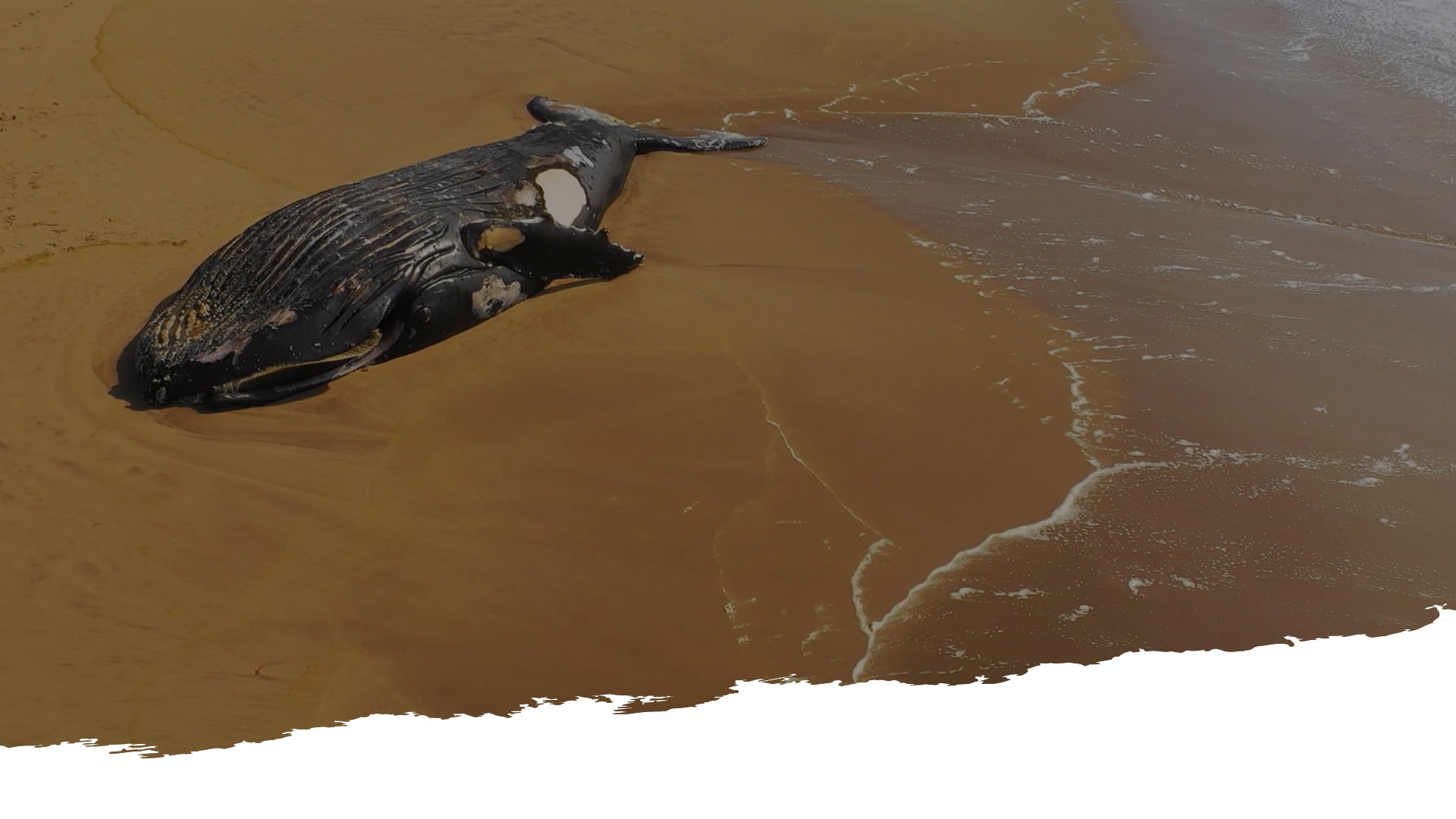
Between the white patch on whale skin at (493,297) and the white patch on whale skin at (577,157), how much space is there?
51.2 inches

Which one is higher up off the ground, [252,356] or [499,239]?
[499,239]

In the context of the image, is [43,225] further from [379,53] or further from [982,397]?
[982,397]

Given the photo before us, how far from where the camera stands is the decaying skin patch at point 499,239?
5484mm

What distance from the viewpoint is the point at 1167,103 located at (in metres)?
9.16

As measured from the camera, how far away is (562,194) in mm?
6332

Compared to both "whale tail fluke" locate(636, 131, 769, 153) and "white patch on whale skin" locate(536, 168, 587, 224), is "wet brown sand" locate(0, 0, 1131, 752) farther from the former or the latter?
"white patch on whale skin" locate(536, 168, 587, 224)

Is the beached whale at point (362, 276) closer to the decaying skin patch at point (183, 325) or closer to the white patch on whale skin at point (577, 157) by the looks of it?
the decaying skin patch at point (183, 325)

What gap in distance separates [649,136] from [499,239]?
2.41 metres

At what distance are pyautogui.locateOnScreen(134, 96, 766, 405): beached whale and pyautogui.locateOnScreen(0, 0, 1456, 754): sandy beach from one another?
14 cm

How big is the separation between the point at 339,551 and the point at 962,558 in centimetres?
216

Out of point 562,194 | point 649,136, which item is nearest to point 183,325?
point 562,194

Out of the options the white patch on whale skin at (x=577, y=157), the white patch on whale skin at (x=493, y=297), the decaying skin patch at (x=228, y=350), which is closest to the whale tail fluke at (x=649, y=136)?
the white patch on whale skin at (x=577, y=157)

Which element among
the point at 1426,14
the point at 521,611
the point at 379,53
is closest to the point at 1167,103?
the point at 1426,14

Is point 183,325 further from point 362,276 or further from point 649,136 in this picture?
point 649,136
